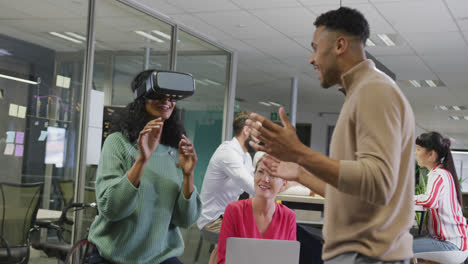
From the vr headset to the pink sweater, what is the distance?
2.73 ft

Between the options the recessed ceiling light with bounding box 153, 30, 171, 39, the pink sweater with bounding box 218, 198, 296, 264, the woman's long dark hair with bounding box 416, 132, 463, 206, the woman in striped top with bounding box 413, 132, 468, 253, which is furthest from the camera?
the recessed ceiling light with bounding box 153, 30, 171, 39

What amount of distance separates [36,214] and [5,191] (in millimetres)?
318

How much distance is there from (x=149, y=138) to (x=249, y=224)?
96 cm

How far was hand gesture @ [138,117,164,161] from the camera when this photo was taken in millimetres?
1845

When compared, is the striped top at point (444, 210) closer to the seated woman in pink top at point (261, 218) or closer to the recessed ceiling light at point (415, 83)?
the seated woman in pink top at point (261, 218)

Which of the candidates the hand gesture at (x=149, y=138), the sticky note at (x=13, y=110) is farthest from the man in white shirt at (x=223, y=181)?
the hand gesture at (x=149, y=138)

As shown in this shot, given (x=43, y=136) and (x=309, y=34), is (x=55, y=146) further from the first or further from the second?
(x=309, y=34)

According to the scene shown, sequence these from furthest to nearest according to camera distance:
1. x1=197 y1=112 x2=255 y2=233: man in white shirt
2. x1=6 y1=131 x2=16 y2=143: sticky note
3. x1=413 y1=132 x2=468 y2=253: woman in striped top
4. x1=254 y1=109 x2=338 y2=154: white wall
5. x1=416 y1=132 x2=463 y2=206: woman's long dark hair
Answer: x1=254 y1=109 x2=338 y2=154: white wall → x1=416 y1=132 x2=463 y2=206: woman's long dark hair → x1=6 y1=131 x2=16 y2=143: sticky note → x1=413 y1=132 x2=468 y2=253: woman in striped top → x1=197 y1=112 x2=255 y2=233: man in white shirt

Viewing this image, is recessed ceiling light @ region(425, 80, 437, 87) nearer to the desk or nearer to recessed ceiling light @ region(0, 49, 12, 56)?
the desk

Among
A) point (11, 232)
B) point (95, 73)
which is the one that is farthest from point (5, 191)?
point (95, 73)

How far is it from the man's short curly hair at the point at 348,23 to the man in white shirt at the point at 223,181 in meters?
2.27

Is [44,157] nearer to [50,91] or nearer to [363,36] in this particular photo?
[50,91]

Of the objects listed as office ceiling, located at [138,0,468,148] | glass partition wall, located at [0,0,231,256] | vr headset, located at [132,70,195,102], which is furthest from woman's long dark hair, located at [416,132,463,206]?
glass partition wall, located at [0,0,231,256]

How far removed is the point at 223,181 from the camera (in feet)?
12.6
